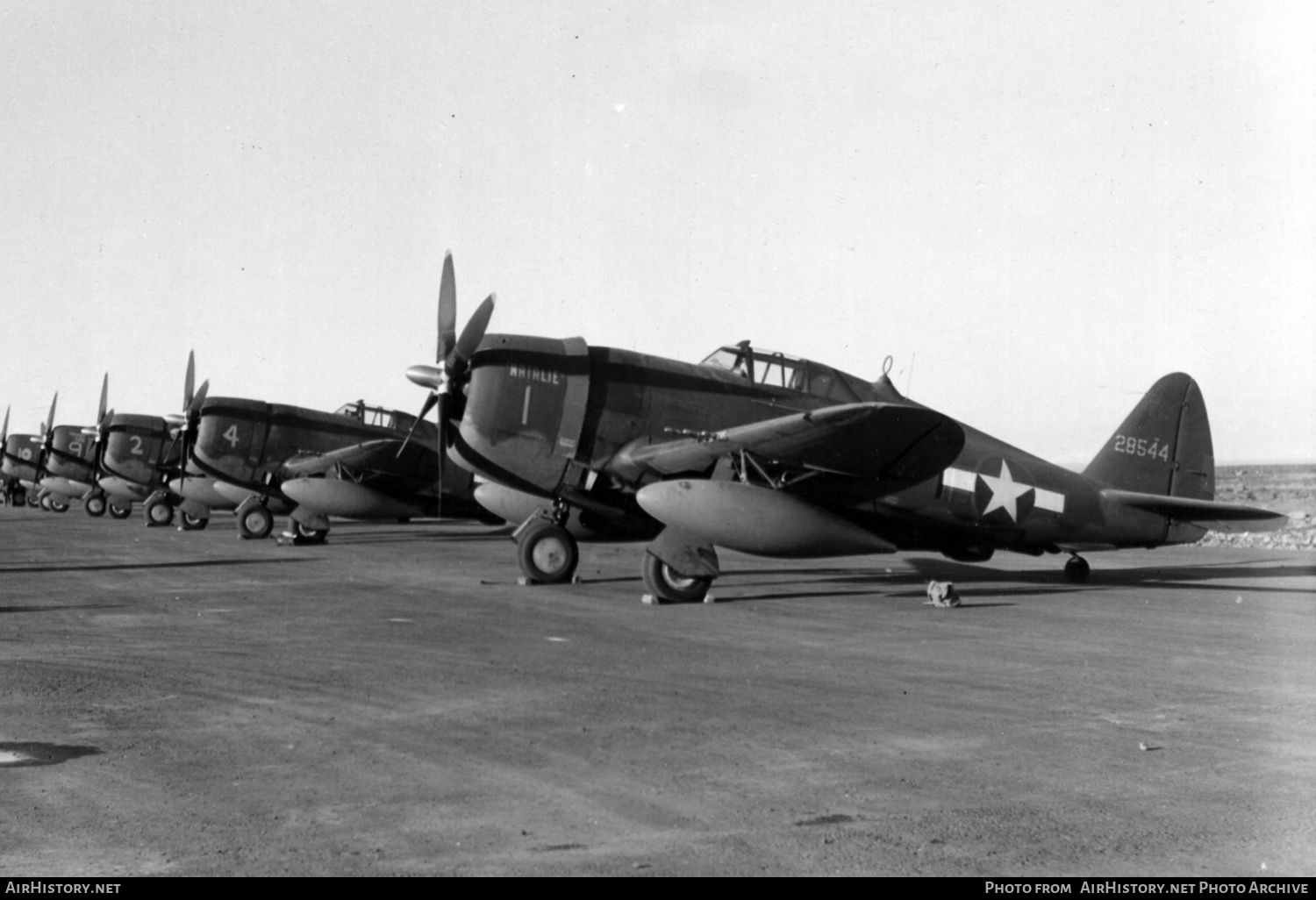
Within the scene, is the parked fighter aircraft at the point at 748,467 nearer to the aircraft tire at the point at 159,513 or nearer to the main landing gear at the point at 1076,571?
the main landing gear at the point at 1076,571

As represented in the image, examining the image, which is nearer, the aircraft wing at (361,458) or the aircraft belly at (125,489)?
the aircraft wing at (361,458)

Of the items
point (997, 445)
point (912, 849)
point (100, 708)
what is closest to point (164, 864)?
point (912, 849)

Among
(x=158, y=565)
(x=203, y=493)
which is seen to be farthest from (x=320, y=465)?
(x=203, y=493)

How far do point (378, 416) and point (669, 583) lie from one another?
14.6 metres

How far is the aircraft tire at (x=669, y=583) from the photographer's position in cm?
1152

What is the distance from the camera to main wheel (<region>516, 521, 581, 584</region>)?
13039 millimetres

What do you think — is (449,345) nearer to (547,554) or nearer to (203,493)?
(547,554)

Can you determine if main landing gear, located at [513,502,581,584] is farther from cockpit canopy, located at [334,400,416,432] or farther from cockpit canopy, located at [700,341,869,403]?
cockpit canopy, located at [334,400,416,432]

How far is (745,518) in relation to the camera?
10.7m

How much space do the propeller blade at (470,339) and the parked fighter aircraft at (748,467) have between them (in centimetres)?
3

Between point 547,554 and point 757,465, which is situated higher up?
point 757,465

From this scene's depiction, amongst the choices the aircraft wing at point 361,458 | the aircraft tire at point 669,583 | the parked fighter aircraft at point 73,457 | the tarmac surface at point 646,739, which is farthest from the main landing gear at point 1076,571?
the parked fighter aircraft at point 73,457

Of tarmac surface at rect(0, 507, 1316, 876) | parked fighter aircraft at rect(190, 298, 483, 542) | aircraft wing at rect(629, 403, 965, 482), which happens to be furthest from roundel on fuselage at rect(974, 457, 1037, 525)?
parked fighter aircraft at rect(190, 298, 483, 542)

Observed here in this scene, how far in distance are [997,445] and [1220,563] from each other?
913 centimetres
